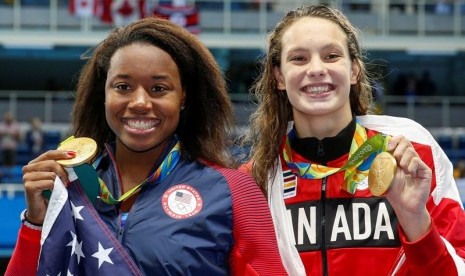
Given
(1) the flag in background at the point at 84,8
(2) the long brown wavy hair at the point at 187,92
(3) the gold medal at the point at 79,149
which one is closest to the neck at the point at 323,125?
(2) the long brown wavy hair at the point at 187,92

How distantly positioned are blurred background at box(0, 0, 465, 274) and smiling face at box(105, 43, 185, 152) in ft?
42.8

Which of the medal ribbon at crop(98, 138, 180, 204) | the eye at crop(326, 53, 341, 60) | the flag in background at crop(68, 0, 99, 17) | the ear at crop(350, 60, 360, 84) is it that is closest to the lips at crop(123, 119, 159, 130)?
the medal ribbon at crop(98, 138, 180, 204)

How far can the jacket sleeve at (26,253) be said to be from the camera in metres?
2.64

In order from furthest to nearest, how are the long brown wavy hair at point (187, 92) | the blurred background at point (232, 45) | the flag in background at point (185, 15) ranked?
1. the blurred background at point (232, 45)
2. the flag in background at point (185, 15)
3. the long brown wavy hair at point (187, 92)

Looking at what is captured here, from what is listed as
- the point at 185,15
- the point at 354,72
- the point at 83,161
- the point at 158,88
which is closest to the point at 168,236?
the point at 83,161

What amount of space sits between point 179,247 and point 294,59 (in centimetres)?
77

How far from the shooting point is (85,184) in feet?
8.77

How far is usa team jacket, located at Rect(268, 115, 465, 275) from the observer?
111 inches

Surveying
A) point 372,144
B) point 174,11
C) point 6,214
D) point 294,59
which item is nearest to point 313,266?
point 372,144

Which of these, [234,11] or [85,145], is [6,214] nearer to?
[85,145]

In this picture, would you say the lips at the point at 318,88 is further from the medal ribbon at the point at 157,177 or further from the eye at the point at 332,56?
the medal ribbon at the point at 157,177

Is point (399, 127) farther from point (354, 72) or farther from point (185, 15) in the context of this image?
point (185, 15)

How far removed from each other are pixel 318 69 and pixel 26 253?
3.37 feet

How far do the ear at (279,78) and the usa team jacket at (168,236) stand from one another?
1.67 feet
